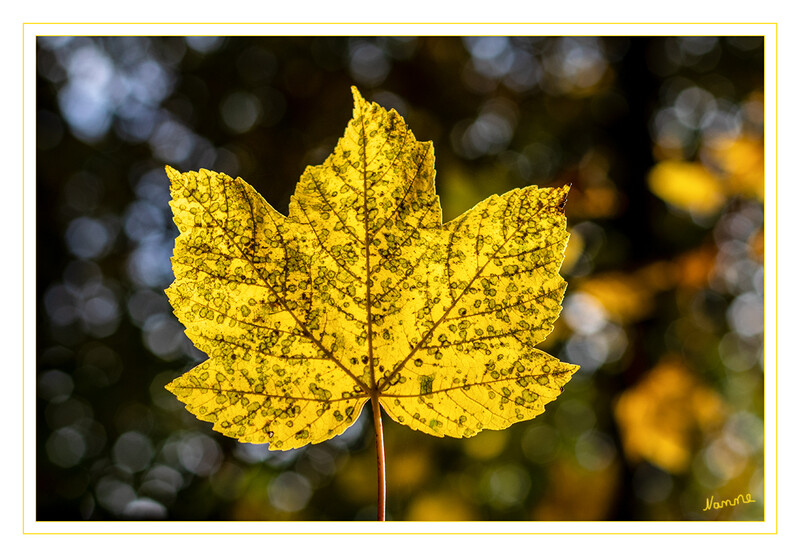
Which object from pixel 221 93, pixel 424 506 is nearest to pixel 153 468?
pixel 424 506

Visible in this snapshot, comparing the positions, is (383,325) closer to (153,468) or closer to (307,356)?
(307,356)

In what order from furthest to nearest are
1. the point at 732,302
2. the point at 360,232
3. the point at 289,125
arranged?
the point at 289,125, the point at 732,302, the point at 360,232

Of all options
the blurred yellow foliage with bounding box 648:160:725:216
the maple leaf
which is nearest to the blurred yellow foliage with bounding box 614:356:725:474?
the blurred yellow foliage with bounding box 648:160:725:216

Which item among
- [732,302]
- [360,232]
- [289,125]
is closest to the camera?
[360,232]

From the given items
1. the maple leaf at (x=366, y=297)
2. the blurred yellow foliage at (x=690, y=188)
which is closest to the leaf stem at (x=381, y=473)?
the maple leaf at (x=366, y=297)

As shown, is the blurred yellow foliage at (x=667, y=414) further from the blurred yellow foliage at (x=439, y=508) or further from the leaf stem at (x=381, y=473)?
the leaf stem at (x=381, y=473)

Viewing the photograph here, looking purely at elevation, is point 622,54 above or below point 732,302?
above

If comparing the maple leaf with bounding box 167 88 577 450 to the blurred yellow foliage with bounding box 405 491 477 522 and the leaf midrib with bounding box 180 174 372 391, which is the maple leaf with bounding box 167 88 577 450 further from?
the blurred yellow foliage with bounding box 405 491 477 522
